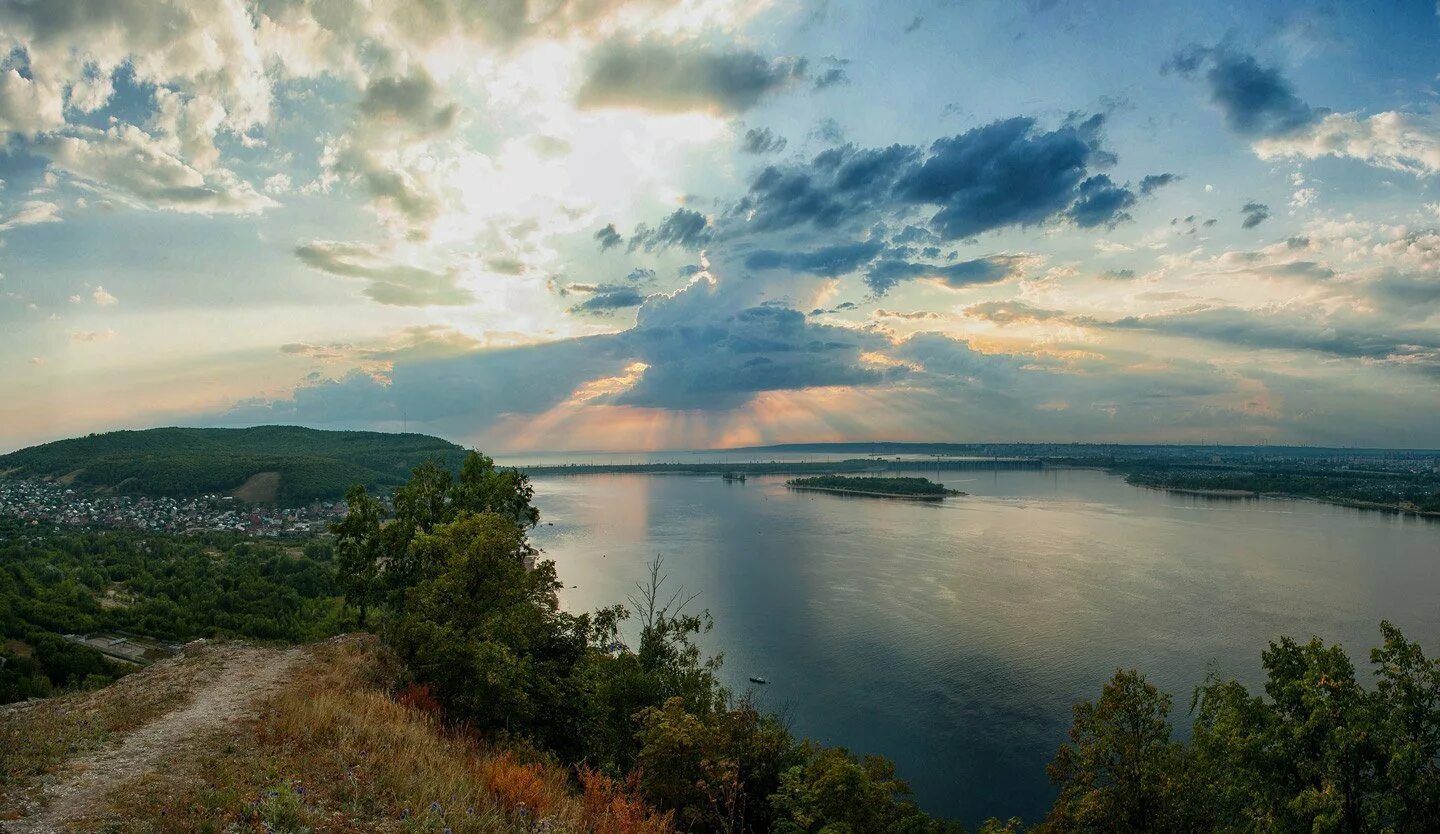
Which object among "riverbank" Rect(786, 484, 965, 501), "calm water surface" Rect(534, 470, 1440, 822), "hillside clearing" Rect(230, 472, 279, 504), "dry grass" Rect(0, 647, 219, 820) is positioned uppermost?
"dry grass" Rect(0, 647, 219, 820)

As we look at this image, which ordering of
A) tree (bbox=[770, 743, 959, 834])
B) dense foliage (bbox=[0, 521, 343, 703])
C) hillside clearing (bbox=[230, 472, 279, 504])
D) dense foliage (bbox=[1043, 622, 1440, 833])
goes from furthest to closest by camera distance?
hillside clearing (bbox=[230, 472, 279, 504])
dense foliage (bbox=[0, 521, 343, 703])
tree (bbox=[770, 743, 959, 834])
dense foliage (bbox=[1043, 622, 1440, 833])

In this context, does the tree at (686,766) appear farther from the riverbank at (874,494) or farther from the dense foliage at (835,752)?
the riverbank at (874,494)

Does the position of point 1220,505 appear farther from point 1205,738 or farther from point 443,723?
point 443,723

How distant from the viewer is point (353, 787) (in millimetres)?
7965

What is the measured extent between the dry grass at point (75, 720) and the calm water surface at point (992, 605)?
28.0 meters

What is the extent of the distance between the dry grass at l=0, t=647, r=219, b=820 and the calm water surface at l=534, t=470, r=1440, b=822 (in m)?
28.0

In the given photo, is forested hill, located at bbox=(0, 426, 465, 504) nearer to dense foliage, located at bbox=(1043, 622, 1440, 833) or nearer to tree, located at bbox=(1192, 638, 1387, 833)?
dense foliage, located at bbox=(1043, 622, 1440, 833)

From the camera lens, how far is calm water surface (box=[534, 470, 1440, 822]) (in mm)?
36719

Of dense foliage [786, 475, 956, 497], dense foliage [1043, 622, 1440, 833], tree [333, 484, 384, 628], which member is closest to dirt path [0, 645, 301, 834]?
tree [333, 484, 384, 628]

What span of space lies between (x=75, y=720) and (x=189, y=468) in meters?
143

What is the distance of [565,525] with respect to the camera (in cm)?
12162

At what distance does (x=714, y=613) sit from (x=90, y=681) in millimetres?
41730

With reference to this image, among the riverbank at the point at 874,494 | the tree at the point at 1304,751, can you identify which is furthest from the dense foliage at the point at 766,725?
the riverbank at the point at 874,494

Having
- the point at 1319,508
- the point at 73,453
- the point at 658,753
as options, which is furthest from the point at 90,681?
the point at 1319,508
